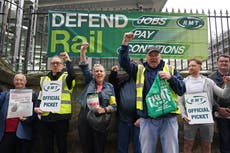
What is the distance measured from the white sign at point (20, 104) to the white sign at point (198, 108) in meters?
2.61

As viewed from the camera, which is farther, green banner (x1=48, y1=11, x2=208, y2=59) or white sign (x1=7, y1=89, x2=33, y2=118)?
green banner (x1=48, y1=11, x2=208, y2=59)

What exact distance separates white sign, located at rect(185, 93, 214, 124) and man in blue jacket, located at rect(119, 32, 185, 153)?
0.95m

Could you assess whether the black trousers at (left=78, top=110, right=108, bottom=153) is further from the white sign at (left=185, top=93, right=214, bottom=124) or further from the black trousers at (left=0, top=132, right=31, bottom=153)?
the white sign at (left=185, top=93, right=214, bottom=124)

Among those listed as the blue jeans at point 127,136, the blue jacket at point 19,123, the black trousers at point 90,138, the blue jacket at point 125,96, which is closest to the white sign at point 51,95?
the blue jacket at point 19,123

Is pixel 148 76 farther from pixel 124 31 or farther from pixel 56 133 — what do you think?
pixel 124 31

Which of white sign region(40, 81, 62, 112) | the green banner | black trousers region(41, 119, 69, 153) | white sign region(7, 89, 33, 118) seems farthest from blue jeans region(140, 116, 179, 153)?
the green banner

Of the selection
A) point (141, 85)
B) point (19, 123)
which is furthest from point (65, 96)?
point (141, 85)

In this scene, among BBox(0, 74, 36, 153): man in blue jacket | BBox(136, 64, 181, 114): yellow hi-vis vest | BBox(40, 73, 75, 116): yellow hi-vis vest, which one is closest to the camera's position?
BBox(136, 64, 181, 114): yellow hi-vis vest

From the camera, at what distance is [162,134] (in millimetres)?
3453

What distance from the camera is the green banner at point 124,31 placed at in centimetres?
606

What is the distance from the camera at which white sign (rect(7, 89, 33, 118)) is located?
14.3 feet

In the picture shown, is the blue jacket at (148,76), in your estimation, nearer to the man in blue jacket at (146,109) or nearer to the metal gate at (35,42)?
the man in blue jacket at (146,109)

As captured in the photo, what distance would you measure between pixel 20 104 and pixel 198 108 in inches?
115

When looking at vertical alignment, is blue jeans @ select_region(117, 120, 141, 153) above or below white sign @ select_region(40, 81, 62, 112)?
below
